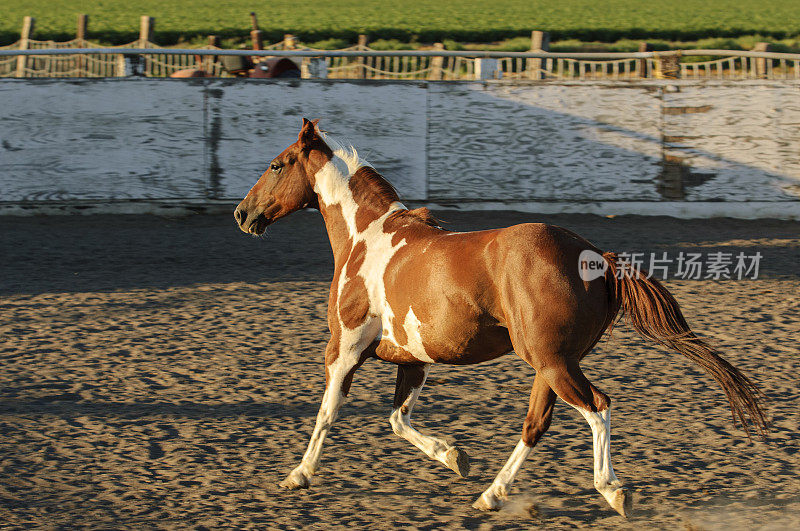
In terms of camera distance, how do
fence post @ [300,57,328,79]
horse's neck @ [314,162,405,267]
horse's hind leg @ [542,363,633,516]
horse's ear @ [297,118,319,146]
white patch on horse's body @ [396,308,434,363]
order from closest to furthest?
horse's hind leg @ [542,363,633,516] → white patch on horse's body @ [396,308,434,363] → horse's neck @ [314,162,405,267] → horse's ear @ [297,118,319,146] → fence post @ [300,57,328,79]

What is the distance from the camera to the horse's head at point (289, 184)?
16.3 feet

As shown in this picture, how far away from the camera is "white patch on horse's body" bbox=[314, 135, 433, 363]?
4.45m

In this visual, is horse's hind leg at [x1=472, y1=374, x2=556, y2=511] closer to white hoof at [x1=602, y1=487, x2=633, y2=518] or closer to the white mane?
white hoof at [x1=602, y1=487, x2=633, y2=518]

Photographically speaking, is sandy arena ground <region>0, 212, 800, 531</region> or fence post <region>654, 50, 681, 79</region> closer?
sandy arena ground <region>0, 212, 800, 531</region>

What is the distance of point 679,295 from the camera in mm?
8461

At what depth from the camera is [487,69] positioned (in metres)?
13.1

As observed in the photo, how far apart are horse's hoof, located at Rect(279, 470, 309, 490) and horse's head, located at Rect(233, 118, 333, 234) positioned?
148 centimetres

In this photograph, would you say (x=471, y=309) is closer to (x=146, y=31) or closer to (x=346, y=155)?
(x=346, y=155)

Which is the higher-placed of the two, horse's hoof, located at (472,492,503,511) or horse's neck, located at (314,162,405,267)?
horse's neck, located at (314,162,405,267)

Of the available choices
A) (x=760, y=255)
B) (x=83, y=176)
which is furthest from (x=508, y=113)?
(x=83, y=176)

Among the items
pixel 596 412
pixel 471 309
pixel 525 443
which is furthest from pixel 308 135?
pixel 596 412

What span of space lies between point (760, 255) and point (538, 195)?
10.3 feet

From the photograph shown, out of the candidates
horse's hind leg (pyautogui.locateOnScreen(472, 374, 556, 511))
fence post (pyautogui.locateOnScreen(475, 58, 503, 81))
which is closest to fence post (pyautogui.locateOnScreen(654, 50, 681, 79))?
fence post (pyautogui.locateOnScreen(475, 58, 503, 81))

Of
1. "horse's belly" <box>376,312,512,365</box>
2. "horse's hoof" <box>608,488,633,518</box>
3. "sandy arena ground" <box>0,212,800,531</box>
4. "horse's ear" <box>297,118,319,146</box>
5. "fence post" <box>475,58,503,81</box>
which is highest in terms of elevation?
"fence post" <box>475,58,503,81</box>
